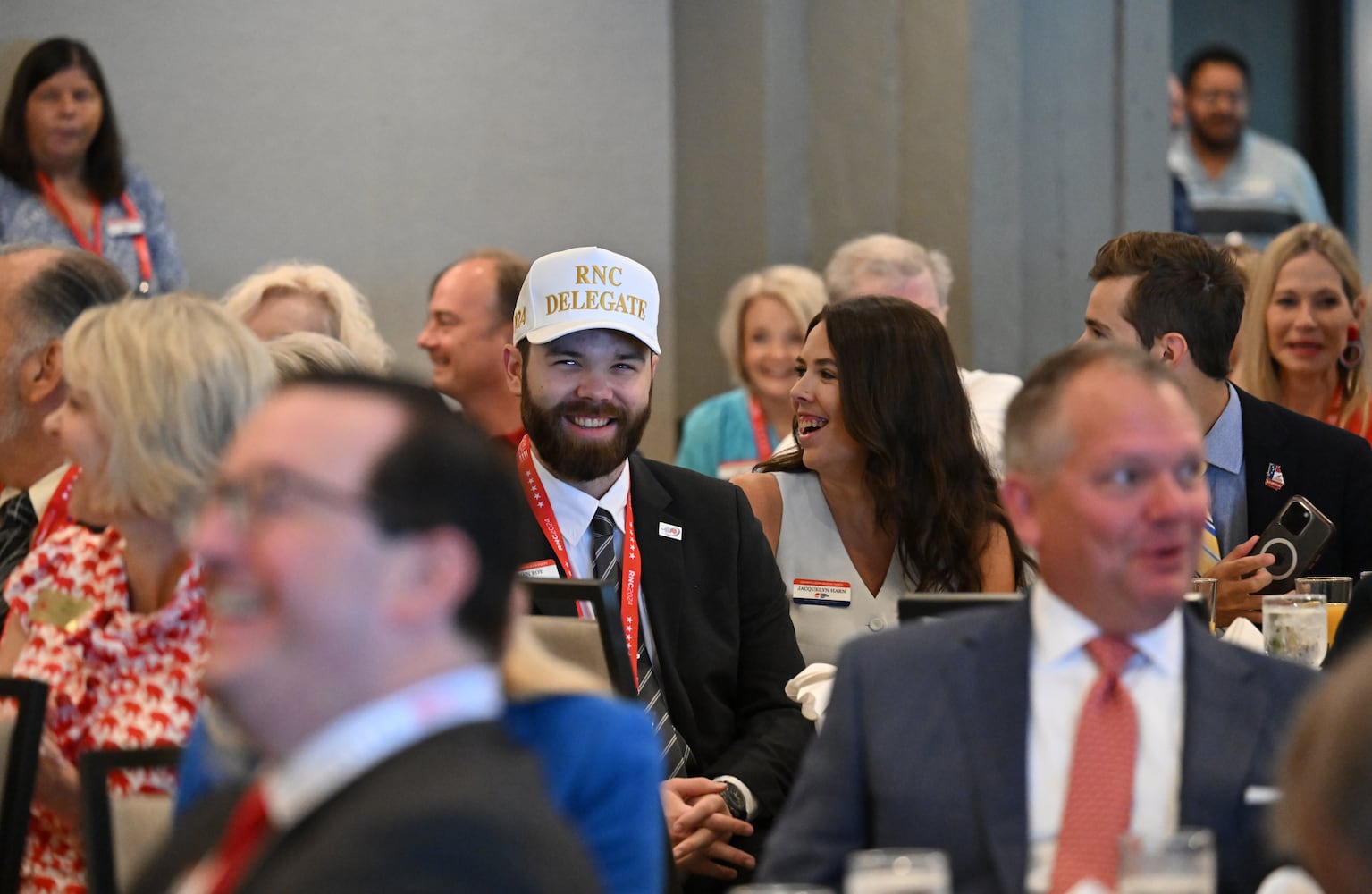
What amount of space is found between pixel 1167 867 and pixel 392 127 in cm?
578

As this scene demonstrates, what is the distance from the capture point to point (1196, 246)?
155 inches

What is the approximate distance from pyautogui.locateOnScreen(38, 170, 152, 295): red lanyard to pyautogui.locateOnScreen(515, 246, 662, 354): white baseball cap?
2.80 m

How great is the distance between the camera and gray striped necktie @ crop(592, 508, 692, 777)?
2932 mm

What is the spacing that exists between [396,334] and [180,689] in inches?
179

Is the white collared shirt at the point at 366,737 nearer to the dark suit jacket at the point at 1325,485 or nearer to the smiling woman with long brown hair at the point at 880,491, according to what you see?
the smiling woman with long brown hair at the point at 880,491

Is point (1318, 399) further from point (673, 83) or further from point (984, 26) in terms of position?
point (673, 83)

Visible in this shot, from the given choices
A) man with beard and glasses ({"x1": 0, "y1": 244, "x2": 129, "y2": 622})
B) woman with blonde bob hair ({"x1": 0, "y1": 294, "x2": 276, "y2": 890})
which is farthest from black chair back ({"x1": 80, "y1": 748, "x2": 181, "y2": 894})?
man with beard and glasses ({"x1": 0, "y1": 244, "x2": 129, "y2": 622})

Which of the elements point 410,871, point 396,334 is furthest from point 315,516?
point 396,334

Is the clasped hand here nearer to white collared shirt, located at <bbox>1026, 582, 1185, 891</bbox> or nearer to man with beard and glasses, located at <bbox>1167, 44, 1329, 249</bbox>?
white collared shirt, located at <bbox>1026, 582, 1185, 891</bbox>

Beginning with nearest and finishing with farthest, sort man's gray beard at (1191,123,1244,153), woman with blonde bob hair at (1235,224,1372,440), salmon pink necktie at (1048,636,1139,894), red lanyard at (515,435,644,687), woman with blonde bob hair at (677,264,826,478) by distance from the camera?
salmon pink necktie at (1048,636,1139,894) < red lanyard at (515,435,644,687) < woman with blonde bob hair at (1235,224,1372,440) < woman with blonde bob hair at (677,264,826,478) < man's gray beard at (1191,123,1244,153)

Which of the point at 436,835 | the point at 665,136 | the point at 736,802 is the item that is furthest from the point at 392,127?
the point at 436,835

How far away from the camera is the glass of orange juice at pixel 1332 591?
3062 mm

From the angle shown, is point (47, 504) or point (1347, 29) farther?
point (1347, 29)

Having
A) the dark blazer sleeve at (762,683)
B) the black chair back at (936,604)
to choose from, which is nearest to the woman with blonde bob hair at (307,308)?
the dark blazer sleeve at (762,683)
